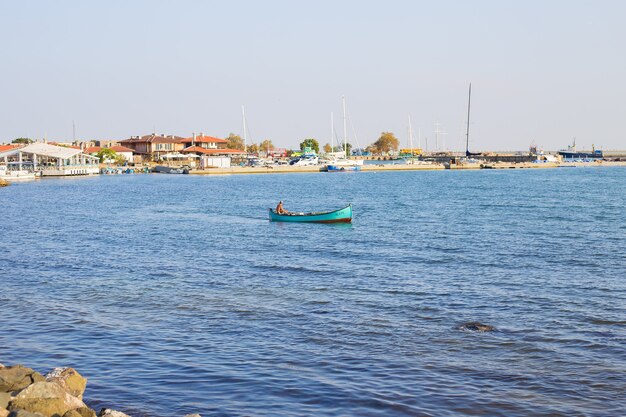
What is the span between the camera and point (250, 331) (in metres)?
21.3

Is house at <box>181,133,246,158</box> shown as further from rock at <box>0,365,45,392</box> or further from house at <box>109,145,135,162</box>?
rock at <box>0,365,45,392</box>

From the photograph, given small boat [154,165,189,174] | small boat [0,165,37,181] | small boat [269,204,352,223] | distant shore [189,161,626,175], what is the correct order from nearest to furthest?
1. small boat [269,204,352,223]
2. small boat [0,165,37,181]
3. small boat [154,165,189,174]
4. distant shore [189,161,626,175]

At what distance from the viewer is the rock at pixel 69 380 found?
46.0ft

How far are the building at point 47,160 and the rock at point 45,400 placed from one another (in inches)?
5222

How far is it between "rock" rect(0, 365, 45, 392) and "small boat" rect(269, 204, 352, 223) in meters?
38.6

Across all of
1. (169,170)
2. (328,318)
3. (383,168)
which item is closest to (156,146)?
(169,170)

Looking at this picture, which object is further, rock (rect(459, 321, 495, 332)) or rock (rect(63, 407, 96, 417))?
rock (rect(459, 321, 495, 332))

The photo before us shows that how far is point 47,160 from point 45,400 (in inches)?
5558

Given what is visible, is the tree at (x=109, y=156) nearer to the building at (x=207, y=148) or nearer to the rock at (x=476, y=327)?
the building at (x=207, y=148)

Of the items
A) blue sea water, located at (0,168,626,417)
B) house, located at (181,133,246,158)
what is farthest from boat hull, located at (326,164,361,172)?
blue sea water, located at (0,168,626,417)

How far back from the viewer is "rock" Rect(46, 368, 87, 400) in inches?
552

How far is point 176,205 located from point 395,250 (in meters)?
40.2

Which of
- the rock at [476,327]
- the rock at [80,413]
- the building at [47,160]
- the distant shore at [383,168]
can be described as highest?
the building at [47,160]

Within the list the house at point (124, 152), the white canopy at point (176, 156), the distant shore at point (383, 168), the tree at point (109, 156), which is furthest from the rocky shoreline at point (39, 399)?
the house at point (124, 152)
